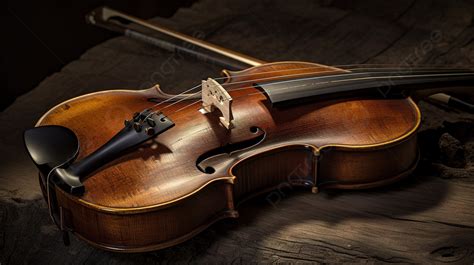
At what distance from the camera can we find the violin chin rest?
1502 mm

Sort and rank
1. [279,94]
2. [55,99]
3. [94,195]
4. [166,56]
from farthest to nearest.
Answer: [166,56]
[55,99]
[279,94]
[94,195]

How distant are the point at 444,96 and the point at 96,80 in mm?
1312

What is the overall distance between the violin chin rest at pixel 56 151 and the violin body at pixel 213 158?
25 millimetres

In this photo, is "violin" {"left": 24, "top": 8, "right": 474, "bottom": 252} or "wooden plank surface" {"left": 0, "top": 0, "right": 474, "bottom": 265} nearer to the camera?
"violin" {"left": 24, "top": 8, "right": 474, "bottom": 252}

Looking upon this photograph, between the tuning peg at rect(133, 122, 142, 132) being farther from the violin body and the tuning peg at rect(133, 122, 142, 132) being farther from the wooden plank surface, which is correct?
the wooden plank surface

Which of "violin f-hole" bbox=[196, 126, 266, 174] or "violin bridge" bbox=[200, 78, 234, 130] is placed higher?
"violin bridge" bbox=[200, 78, 234, 130]

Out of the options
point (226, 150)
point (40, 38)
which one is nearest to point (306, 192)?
point (226, 150)

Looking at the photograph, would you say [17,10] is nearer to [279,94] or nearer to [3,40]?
[3,40]

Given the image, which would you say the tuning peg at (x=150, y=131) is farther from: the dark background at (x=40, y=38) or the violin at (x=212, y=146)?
the dark background at (x=40, y=38)

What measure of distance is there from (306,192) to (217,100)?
15.9 inches

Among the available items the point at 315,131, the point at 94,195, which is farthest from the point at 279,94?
the point at 94,195

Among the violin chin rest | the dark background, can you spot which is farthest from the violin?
the dark background

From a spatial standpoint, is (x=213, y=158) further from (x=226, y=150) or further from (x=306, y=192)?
(x=306, y=192)

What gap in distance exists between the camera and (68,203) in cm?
153
